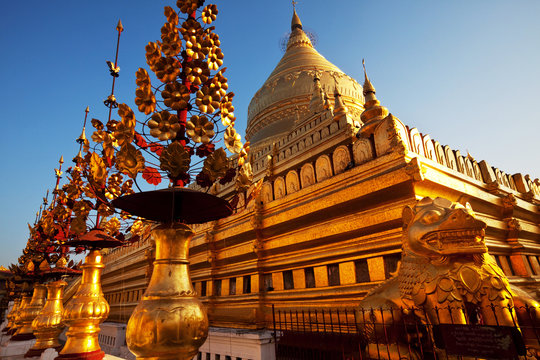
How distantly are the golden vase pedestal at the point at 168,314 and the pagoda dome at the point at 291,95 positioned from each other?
1434 centimetres

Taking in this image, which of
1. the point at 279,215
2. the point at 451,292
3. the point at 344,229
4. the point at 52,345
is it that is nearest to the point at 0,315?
the point at 52,345

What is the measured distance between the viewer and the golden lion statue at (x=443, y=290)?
3.17 meters

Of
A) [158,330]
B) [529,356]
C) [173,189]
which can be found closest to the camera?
[158,330]

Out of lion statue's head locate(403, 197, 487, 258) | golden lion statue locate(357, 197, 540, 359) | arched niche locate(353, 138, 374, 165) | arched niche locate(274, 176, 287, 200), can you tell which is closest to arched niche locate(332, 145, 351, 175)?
arched niche locate(353, 138, 374, 165)

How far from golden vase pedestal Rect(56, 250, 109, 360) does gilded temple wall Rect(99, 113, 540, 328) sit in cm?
354

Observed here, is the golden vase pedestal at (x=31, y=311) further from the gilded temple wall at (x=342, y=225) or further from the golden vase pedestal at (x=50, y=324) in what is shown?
the gilded temple wall at (x=342, y=225)

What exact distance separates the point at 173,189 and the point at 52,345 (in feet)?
23.6

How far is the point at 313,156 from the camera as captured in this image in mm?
9625

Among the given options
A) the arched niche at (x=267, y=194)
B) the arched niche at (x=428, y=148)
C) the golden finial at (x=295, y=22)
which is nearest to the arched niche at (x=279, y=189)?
the arched niche at (x=267, y=194)

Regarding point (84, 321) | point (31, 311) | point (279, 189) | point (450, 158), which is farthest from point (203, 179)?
point (31, 311)

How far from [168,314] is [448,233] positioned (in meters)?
3.08

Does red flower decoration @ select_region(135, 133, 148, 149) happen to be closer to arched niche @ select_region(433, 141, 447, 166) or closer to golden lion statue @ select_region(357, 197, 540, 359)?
golden lion statue @ select_region(357, 197, 540, 359)

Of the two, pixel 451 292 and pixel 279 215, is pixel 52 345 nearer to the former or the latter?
pixel 279 215

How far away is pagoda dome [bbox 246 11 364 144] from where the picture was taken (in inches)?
675
